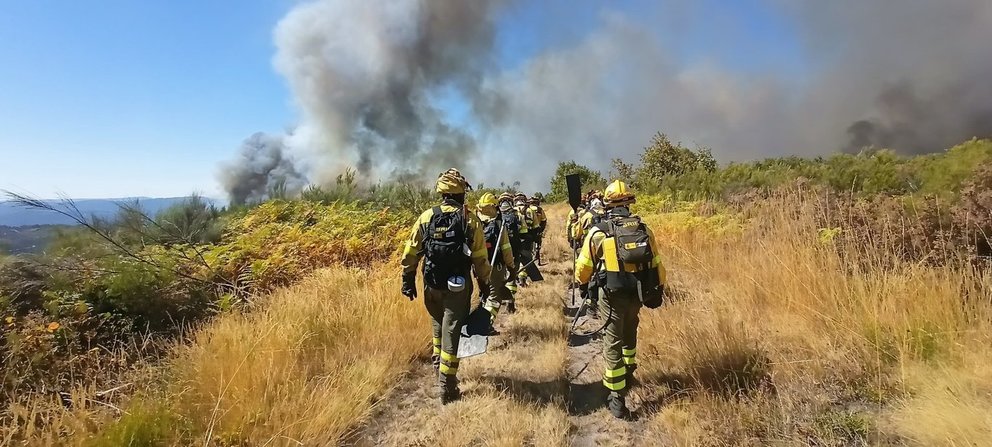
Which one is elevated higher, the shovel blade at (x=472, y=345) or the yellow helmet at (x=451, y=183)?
the yellow helmet at (x=451, y=183)

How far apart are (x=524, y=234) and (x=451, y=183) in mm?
4849

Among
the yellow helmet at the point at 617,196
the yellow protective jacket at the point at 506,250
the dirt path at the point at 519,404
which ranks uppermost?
the yellow helmet at the point at 617,196

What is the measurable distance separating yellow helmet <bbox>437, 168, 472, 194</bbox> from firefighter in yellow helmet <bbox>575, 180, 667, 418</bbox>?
1.25 meters

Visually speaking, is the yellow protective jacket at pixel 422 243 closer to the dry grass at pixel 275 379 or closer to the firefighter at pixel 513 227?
the dry grass at pixel 275 379

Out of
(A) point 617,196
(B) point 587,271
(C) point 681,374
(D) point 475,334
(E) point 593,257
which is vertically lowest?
(C) point 681,374

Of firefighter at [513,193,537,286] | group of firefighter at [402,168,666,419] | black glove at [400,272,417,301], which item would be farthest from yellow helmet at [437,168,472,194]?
firefighter at [513,193,537,286]

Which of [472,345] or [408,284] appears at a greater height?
[408,284]

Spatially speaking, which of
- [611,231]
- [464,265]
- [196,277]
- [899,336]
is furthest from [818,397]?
[196,277]

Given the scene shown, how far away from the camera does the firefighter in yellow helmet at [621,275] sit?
3.99 meters

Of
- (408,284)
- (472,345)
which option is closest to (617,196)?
(472,345)

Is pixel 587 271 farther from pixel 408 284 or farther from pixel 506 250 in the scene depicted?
pixel 408 284

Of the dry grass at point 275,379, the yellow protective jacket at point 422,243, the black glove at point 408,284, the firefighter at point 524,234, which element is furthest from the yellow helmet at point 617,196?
the firefighter at point 524,234

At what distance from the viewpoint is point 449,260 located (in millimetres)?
4477

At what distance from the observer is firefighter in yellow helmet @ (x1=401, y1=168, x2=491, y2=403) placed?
176 inches
